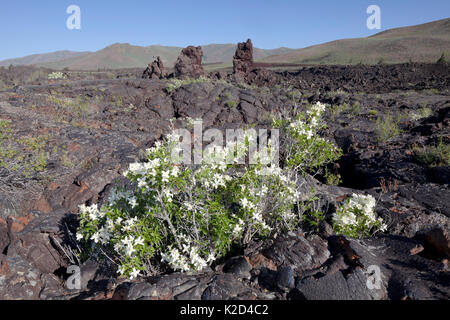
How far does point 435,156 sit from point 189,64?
21.8m

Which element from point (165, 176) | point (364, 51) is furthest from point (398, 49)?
point (165, 176)

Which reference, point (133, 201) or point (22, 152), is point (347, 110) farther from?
point (22, 152)

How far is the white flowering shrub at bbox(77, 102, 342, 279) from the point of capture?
2.94 m

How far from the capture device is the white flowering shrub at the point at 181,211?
294 centimetres

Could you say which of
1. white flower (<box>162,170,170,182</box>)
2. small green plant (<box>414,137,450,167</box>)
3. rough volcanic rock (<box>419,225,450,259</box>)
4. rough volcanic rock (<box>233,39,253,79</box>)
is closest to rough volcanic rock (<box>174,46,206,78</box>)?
rough volcanic rock (<box>233,39,253,79</box>)

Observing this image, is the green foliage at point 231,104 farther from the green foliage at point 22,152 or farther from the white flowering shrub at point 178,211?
the white flowering shrub at point 178,211

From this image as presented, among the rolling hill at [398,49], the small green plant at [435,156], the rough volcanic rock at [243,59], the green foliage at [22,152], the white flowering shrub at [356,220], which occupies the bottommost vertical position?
the white flowering shrub at [356,220]

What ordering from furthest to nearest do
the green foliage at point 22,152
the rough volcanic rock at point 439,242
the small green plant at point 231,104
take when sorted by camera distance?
1. the small green plant at point 231,104
2. the green foliage at point 22,152
3. the rough volcanic rock at point 439,242

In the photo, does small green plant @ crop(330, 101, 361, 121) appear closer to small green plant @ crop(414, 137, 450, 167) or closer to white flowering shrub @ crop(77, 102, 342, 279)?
small green plant @ crop(414, 137, 450, 167)

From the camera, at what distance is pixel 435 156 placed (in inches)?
274

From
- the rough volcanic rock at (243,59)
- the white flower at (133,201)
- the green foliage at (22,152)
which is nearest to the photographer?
the white flower at (133,201)

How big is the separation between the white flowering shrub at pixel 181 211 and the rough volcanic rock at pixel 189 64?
69.7ft

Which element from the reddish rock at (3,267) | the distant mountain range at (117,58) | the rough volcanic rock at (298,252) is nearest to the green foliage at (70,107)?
the reddish rock at (3,267)
